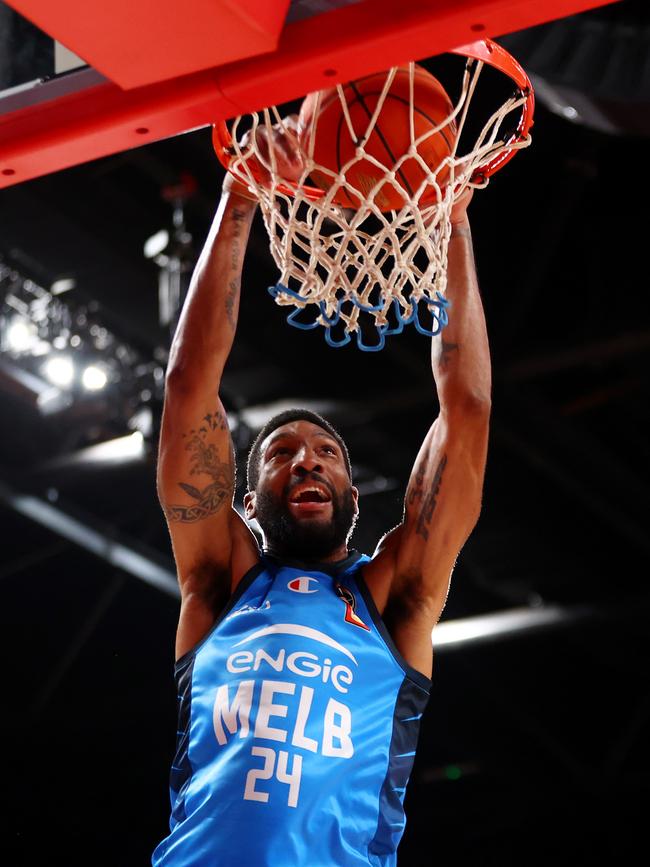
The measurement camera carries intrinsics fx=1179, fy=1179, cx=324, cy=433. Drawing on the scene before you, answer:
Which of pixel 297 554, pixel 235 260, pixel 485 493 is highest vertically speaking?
pixel 485 493

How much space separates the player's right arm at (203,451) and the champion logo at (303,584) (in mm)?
134

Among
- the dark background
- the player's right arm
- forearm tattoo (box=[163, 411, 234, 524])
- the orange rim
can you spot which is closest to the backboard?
the orange rim

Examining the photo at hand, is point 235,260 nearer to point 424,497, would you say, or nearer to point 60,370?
point 424,497

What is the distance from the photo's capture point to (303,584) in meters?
2.50

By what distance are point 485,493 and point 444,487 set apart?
3608mm

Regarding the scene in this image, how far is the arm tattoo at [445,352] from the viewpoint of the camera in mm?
2730

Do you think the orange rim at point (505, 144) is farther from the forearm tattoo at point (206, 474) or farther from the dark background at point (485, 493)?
the dark background at point (485, 493)

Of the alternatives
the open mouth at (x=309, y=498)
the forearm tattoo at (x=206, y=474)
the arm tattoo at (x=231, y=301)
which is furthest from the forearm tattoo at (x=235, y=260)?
the open mouth at (x=309, y=498)

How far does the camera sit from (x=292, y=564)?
2.60 metres

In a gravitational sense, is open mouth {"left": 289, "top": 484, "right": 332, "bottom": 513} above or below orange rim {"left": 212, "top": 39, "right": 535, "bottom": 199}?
below

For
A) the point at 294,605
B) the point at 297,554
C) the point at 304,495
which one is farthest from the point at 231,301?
the point at 294,605

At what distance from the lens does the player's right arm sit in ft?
8.38

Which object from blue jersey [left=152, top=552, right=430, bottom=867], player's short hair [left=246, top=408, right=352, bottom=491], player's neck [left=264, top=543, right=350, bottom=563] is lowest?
blue jersey [left=152, top=552, right=430, bottom=867]

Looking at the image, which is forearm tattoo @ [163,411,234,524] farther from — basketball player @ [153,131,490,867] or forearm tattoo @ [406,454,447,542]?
forearm tattoo @ [406,454,447,542]
